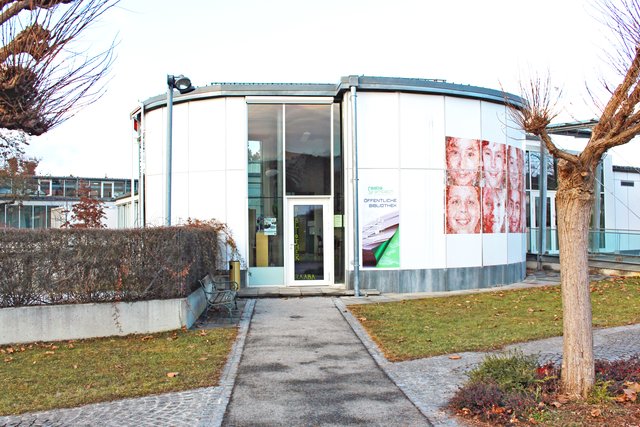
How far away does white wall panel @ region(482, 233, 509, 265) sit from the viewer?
52.1ft

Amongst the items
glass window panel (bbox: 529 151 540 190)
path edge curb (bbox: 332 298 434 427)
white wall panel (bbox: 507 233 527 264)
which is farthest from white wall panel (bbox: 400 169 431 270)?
glass window panel (bbox: 529 151 540 190)

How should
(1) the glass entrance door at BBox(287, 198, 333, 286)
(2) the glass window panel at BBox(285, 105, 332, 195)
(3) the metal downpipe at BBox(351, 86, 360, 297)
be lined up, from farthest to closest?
(2) the glass window panel at BBox(285, 105, 332, 195) < (1) the glass entrance door at BBox(287, 198, 333, 286) < (3) the metal downpipe at BBox(351, 86, 360, 297)

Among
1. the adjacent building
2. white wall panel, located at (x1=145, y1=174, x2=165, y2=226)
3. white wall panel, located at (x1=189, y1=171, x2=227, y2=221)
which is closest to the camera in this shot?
white wall panel, located at (x1=189, y1=171, x2=227, y2=221)

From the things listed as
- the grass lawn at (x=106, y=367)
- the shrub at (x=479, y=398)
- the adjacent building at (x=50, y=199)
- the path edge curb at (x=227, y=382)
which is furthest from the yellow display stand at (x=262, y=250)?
the adjacent building at (x=50, y=199)

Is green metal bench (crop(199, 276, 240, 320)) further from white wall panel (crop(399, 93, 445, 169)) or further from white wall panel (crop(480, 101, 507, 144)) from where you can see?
white wall panel (crop(480, 101, 507, 144))

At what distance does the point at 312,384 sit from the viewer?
6.46 metres

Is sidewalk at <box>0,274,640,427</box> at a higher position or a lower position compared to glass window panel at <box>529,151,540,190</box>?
lower

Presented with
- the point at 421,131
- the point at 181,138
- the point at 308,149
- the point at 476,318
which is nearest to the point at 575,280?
the point at 476,318

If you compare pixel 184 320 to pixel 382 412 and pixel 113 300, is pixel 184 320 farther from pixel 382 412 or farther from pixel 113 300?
pixel 382 412

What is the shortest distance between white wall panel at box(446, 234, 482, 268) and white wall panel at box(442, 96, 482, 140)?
286cm

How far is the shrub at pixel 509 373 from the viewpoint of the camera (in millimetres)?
5536

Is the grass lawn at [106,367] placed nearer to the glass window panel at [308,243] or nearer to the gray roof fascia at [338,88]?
the glass window panel at [308,243]

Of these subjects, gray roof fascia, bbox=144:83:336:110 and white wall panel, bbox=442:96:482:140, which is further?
white wall panel, bbox=442:96:482:140

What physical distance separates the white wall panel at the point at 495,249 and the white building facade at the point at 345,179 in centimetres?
5
